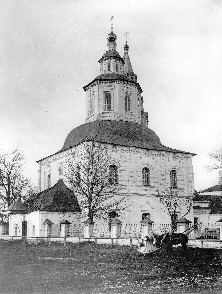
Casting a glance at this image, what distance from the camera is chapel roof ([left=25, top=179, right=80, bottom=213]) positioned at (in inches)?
1148

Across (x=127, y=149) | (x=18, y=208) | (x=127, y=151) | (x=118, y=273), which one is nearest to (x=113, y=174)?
(x=127, y=151)

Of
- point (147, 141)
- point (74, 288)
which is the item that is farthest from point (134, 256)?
point (147, 141)

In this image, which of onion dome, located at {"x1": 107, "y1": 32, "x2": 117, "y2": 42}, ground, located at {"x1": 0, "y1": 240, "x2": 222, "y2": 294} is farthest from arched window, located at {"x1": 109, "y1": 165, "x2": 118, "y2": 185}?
onion dome, located at {"x1": 107, "y1": 32, "x2": 117, "y2": 42}

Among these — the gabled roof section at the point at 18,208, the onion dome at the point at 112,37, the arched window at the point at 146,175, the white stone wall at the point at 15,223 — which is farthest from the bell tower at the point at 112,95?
the white stone wall at the point at 15,223

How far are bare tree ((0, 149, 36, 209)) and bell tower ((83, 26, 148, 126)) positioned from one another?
784 centimetres

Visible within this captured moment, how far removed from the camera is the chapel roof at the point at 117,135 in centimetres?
3228

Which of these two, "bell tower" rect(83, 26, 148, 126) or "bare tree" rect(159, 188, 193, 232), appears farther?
"bell tower" rect(83, 26, 148, 126)

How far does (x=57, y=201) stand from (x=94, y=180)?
2.96 m

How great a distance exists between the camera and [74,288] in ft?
33.0

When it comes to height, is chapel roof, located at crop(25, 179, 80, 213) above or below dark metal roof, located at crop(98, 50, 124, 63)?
below

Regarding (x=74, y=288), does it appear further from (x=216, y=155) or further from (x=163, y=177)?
(x=163, y=177)

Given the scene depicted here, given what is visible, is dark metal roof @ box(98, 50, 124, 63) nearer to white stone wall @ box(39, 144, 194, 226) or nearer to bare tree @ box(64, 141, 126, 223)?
white stone wall @ box(39, 144, 194, 226)

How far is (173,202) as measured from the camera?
109 ft

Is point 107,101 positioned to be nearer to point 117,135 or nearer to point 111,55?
point 111,55
